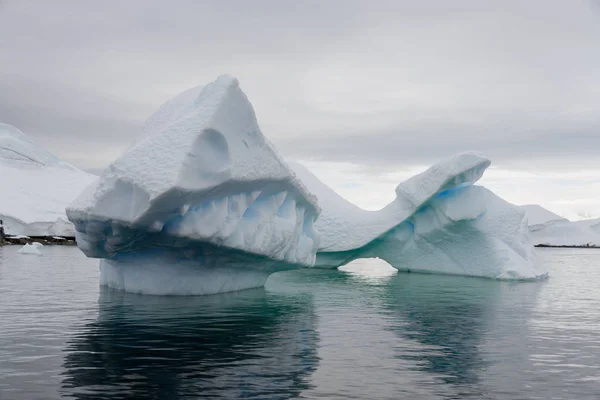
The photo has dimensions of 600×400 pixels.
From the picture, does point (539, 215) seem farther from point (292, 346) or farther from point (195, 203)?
point (292, 346)

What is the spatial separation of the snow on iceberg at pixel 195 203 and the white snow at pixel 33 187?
4034cm

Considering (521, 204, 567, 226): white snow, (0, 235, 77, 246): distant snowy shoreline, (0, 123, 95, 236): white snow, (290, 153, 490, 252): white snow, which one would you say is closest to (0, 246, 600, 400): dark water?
(290, 153, 490, 252): white snow

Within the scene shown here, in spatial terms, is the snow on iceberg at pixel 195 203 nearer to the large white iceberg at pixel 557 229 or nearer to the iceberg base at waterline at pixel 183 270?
the iceberg base at waterline at pixel 183 270

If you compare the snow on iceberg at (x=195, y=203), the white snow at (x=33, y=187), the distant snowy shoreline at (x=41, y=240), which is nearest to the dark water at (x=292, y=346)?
the snow on iceberg at (x=195, y=203)

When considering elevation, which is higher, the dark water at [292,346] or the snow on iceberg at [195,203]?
the snow on iceberg at [195,203]

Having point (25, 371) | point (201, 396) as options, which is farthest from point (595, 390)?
point (25, 371)

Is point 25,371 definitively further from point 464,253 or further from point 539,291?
point 464,253

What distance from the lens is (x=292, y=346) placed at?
8391 millimetres

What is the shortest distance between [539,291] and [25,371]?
47.9ft

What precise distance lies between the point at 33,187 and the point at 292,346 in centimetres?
5888

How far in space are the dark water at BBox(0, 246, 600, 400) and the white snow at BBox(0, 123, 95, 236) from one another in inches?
1568

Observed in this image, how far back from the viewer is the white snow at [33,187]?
51.6 meters

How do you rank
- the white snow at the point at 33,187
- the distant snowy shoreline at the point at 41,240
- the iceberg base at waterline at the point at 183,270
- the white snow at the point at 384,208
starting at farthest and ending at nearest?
the white snow at the point at 33,187 → the distant snowy shoreline at the point at 41,240 → the white snow at the point at 384,208 → the iceberg base at waterline at the point at 183,270

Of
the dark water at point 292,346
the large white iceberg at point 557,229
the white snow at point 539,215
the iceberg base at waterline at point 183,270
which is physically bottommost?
the dark water at point 292,346
